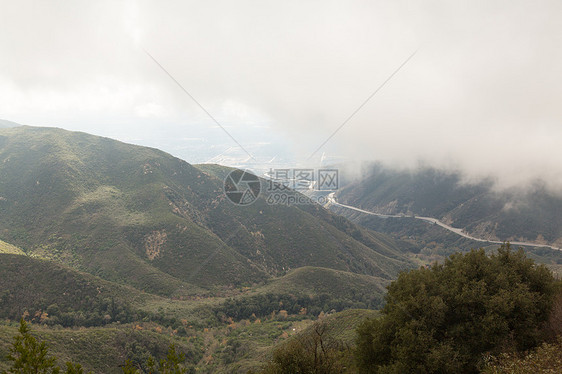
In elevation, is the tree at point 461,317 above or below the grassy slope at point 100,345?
above

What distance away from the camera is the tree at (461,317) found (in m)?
21.6

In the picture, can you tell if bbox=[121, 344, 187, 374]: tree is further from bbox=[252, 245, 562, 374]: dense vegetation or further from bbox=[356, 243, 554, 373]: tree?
bbox=[356, 243, 554, 373]: tree

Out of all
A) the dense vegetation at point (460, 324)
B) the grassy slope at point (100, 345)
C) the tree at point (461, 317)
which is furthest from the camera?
the grassy slope at point (100, 345)

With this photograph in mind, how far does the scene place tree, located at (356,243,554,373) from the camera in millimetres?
21594

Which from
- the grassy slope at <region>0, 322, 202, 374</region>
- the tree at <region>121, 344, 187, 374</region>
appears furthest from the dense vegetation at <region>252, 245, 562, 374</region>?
the grassy slope at <region>0, 322, 202, 374</region>

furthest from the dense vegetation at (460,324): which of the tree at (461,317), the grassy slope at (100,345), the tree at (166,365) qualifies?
the grassy slope at (100,345)

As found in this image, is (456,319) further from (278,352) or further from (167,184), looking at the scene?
(167,184)

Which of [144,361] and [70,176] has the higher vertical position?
[70,176]

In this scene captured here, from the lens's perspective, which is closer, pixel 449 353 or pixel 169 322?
pixel 449 353

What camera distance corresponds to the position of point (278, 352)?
23.9m

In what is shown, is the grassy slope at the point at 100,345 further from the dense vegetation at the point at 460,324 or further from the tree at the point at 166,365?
the tree at the point at 166,365

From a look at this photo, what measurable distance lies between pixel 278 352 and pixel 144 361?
95.1 feet

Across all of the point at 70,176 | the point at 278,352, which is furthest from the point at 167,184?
the point at 278,352

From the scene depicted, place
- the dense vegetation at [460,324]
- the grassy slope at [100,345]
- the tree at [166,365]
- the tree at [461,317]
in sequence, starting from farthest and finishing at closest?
1. the grassy slope at [100,345]
2. the tree at [461,317]
3. the dense vegetation at [460,324]
4. the tree at [166,365]
